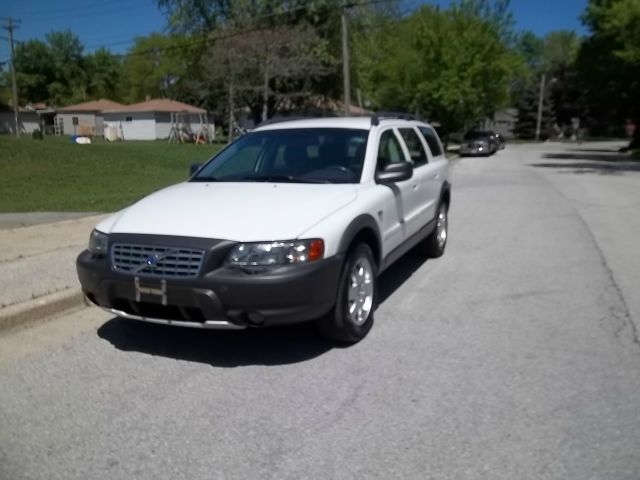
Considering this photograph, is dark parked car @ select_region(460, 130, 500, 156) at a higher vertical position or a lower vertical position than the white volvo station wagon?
lower

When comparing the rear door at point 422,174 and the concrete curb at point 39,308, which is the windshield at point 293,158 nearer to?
the rear door at point 422,174

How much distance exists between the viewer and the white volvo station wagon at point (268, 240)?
13.8 feet

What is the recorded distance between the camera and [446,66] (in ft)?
118

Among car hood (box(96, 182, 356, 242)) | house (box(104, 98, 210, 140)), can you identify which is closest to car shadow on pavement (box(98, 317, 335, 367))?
car hood (box(96, 182, 356, 242))

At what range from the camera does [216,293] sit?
4.13 m

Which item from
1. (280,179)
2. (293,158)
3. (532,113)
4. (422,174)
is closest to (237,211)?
(280,179)

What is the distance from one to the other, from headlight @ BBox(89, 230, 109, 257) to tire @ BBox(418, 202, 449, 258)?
13.5 feet

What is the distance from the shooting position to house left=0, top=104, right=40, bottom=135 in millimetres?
61344

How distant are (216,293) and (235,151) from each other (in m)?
2.37

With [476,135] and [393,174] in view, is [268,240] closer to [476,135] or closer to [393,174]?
[393,174]

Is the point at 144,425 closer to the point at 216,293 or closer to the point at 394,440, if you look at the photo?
the point at 216,293

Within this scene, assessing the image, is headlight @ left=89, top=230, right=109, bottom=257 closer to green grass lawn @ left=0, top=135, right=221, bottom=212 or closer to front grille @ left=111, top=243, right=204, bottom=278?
front grille @ left=111, top=243, right=204, bottom=278

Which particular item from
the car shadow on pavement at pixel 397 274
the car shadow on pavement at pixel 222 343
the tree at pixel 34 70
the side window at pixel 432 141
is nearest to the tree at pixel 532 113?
the tree at pixel 34 70

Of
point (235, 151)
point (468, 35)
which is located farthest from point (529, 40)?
point (235, 151)
